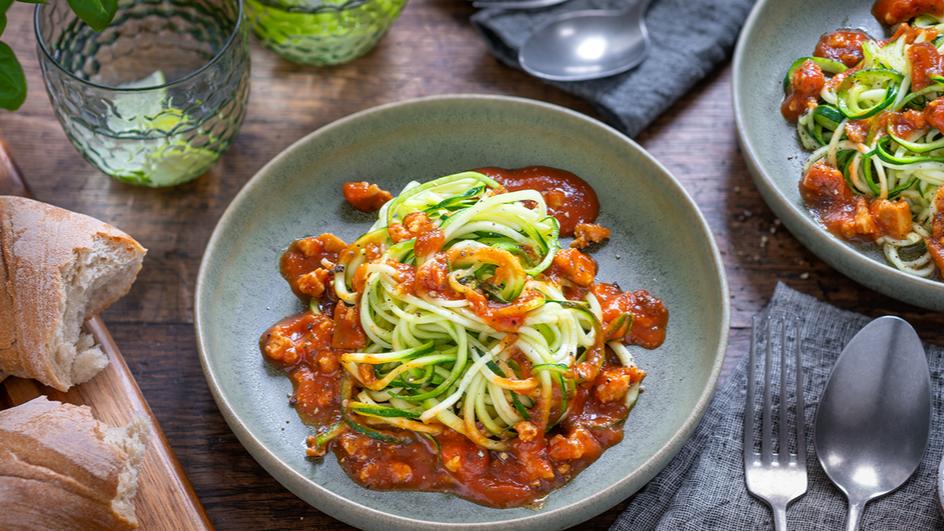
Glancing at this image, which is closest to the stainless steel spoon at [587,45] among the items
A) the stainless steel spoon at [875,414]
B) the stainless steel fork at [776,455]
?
the stainless steel fork at [776,455]

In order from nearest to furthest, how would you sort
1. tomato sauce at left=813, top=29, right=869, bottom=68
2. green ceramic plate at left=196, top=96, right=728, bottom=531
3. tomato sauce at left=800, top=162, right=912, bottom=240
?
green ceramic plate at left=196, top=96, right=728, bottom=531
tomato sauce at left=800, top=162, right=912, bottom=240
tomato sauce at left=813, top=29, right=869, bottom=68

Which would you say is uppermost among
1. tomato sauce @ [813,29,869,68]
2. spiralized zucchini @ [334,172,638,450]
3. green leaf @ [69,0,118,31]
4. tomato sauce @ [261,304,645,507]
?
green leaf @ [69,0,118,31]

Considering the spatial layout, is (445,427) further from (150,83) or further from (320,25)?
(150,83)

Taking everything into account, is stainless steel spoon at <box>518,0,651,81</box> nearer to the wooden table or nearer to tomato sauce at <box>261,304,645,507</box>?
the wooden table

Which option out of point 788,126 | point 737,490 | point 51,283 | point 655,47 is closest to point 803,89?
point 788,126

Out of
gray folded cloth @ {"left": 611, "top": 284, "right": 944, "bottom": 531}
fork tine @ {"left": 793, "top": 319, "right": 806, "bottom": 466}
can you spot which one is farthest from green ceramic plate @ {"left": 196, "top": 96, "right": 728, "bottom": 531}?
fork tine @ {"left": 793, "top": 319, "right": 806, "bottom": 466}
